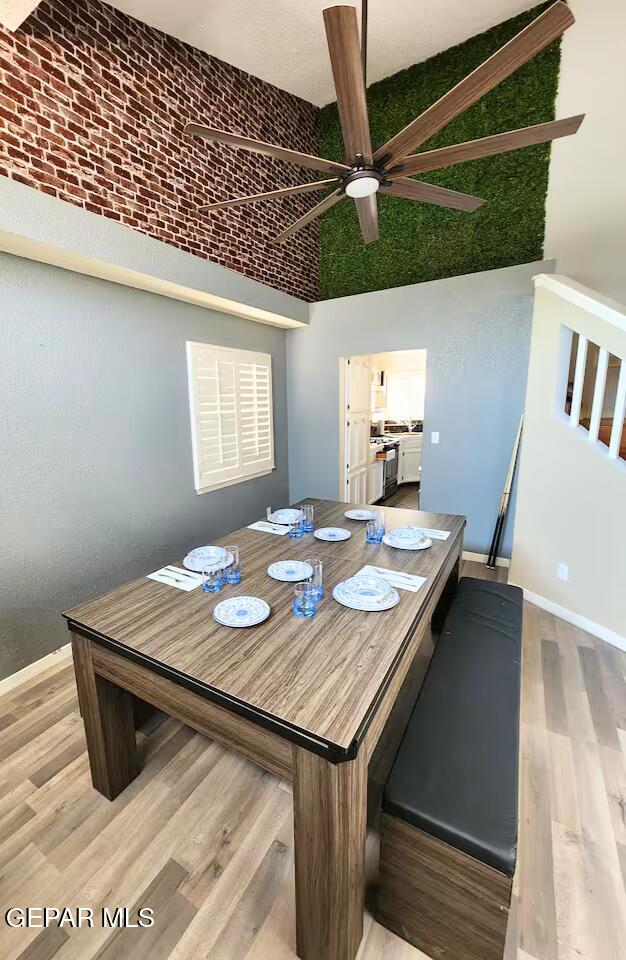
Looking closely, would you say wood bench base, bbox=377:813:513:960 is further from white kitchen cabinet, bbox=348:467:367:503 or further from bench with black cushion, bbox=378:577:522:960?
white kitchen cabinet, bbox=348:467:367:503

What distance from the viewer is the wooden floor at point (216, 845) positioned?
109 centimetres

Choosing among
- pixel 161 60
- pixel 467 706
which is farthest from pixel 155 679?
pixel 161 60

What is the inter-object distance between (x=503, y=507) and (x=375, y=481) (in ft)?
6.99

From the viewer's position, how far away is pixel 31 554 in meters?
2.19

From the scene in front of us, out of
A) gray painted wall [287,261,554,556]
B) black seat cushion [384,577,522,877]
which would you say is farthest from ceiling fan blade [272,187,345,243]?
black seat cushion [384,577,522,877]

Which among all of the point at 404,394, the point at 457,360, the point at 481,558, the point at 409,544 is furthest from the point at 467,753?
the point at 404,394

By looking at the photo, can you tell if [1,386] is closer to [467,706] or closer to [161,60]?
[161,60]

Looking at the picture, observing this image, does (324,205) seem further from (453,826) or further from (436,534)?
(453,826)

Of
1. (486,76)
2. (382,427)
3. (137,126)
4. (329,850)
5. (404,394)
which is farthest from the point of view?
(404,394)

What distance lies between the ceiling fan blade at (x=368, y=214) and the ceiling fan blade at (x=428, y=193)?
10cm

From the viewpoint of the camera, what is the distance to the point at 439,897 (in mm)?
979

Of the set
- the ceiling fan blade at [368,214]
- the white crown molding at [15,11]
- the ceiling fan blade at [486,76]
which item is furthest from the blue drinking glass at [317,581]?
the white crown molding at [15,11]

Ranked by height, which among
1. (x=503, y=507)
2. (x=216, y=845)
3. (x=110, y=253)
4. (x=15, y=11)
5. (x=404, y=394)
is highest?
(x=15, y=11)

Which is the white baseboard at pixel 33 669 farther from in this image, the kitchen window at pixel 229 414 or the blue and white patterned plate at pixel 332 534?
the blue and white patterned plate at pixel 332 534
